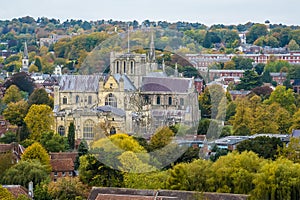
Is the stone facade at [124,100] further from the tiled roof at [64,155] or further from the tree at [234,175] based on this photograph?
the tree at [234,175]

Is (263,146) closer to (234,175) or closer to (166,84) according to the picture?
(234,175)

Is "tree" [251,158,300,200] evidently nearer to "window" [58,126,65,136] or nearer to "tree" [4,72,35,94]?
"window" [58,126,65,136]

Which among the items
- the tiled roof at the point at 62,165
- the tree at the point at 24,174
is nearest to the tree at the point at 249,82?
the tiled roof at the point at 62,165

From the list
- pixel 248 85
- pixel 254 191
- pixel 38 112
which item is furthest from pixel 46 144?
pixel 248 85

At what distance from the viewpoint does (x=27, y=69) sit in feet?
282

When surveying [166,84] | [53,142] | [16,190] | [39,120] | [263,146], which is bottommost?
[53,142]

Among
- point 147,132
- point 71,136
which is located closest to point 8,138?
point 71,136

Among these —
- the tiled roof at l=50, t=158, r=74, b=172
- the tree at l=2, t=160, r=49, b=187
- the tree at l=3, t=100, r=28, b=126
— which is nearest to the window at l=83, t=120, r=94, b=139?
the tree at l=3, t=100, r=28, b=126

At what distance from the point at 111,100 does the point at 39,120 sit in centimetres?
335

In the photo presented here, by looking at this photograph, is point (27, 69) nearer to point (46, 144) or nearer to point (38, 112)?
point (38, 112)

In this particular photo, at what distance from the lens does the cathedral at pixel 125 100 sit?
42125 mm

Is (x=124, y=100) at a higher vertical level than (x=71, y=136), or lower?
higher

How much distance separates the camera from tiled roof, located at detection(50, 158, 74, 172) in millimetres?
34625

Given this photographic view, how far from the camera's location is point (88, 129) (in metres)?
42.8
